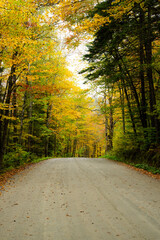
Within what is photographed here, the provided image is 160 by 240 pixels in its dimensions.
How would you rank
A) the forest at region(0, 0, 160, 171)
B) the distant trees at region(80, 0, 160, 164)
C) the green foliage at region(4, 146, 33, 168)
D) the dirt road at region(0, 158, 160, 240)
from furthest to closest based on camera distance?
the green foliage at region(4, 146, 33, 168), the distant trees at region(80, 0, 160, 164), the forest at region(0, 0, 160, 171), the dirt road at region(0, 158, 160, 240)

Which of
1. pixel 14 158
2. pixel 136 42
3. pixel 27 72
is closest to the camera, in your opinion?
pixel 136 42

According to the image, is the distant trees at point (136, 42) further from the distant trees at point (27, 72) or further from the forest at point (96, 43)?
the distant trees at point (27, 72)

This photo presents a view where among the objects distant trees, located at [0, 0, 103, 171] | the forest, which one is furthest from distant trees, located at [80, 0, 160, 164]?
distant trees, located at [0, 0, 103, 171]

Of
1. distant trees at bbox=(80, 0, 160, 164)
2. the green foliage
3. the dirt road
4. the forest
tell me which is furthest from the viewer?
the green foliage

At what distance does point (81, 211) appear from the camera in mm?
3543

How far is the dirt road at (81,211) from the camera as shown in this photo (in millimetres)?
2717

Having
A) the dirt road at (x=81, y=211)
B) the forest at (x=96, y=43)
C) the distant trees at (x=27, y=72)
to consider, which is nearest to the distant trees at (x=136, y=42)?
the forest at (x=96, y=43)

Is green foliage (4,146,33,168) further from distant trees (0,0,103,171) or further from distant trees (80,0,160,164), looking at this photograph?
distant trees (80,0,160,164)

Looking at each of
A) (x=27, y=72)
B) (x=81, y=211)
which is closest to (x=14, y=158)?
(x=27, y=72)

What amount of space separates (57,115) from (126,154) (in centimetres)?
860

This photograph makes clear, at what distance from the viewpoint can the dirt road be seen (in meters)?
2.72

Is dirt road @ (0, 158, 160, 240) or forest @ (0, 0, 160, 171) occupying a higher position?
forest @ (0, 0, 160, 171)

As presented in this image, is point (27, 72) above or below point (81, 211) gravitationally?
above

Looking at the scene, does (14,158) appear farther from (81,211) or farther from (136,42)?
(136,42)
